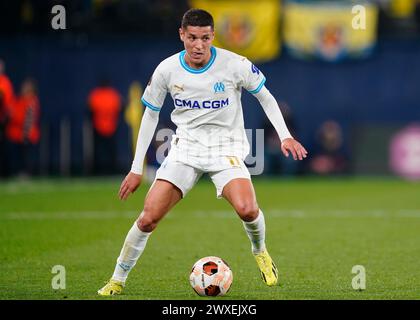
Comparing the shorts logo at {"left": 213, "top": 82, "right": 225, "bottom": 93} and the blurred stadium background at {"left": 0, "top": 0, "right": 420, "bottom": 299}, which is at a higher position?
the shorts logo at {"left": 213, "top": 82, "right": 225, "bottom": 93}

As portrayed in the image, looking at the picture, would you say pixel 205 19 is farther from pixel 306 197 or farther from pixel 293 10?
pixel 293 10

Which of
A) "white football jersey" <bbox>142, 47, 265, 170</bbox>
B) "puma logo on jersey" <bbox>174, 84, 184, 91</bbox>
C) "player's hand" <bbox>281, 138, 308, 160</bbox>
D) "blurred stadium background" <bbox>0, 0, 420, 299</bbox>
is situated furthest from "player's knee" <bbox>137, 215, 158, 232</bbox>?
"blurred stadium background" <bbox>0, 0, 420, 299</bbox>

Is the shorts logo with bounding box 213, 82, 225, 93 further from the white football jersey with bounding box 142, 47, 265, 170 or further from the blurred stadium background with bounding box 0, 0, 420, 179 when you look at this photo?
the blurred stadium background with bounding box 0, 0, 420, 179

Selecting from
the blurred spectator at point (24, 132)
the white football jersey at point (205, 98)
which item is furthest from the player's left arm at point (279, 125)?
the blurred spectator at point (24, 132)

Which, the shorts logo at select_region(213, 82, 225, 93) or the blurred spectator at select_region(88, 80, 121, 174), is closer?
the shorts logo at select_region(213, 82, 225, 93)

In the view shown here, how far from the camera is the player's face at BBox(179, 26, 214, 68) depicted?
359 inches

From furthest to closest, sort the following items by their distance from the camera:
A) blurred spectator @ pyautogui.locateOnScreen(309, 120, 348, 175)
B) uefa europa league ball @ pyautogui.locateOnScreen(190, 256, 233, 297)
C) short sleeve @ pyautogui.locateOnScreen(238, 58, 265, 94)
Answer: blurred spectator @ pyautogui.locateOnScreen(309, 120, 348, 175) → short sleeve @ pyautogui.locateOnScreen(238, 58, 265, 94) → uefa europa league ball @ pyautogui.locateOnScreen(190, 256, 233, 297)

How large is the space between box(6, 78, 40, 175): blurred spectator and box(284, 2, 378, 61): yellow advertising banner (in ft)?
21.4

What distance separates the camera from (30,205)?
1861 centimetres

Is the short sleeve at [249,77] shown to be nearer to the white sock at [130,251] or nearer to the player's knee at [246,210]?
the player's knee at [246,210]

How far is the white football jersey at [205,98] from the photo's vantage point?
9367mm

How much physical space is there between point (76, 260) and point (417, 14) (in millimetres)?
18043

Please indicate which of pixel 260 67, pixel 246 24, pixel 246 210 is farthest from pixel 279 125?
pixel 260 67

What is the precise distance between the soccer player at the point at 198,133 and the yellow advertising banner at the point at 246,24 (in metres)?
17.5
